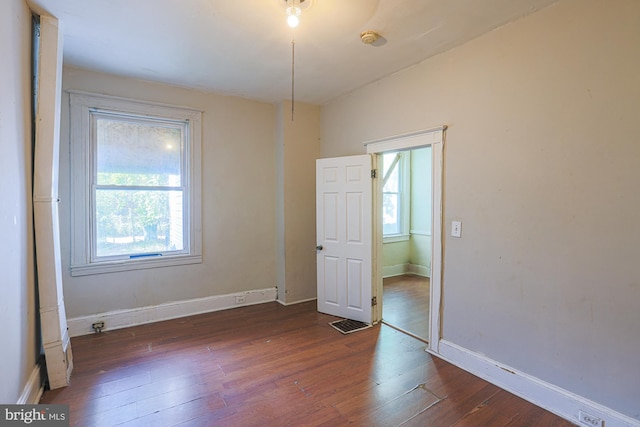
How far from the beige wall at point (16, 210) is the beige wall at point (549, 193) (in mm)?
2997

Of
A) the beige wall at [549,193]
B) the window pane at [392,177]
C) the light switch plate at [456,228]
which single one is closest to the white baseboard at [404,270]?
the window pane at [392,177]

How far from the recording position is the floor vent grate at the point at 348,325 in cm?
328

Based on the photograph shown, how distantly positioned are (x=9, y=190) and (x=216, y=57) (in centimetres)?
186

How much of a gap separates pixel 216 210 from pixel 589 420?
3806 millimetres

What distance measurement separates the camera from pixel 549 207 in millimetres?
2041

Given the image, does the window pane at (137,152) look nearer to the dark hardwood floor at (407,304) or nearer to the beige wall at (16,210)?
the beige wall at (16,210)

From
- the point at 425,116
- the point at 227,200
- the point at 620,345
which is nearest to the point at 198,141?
the point at 227,200

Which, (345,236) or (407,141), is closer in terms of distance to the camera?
(407,141)

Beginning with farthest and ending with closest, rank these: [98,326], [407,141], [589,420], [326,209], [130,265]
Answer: [326,209] < [130,265] < [98,326] < [407,141] < [589,420]

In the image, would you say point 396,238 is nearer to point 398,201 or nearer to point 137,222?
point 398,201

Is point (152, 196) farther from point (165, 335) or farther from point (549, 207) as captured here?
point (549, 207)

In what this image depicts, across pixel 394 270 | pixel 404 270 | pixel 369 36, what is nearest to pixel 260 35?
pixel 369 36

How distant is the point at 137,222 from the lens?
3.42 meters

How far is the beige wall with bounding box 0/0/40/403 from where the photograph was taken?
1677mm
